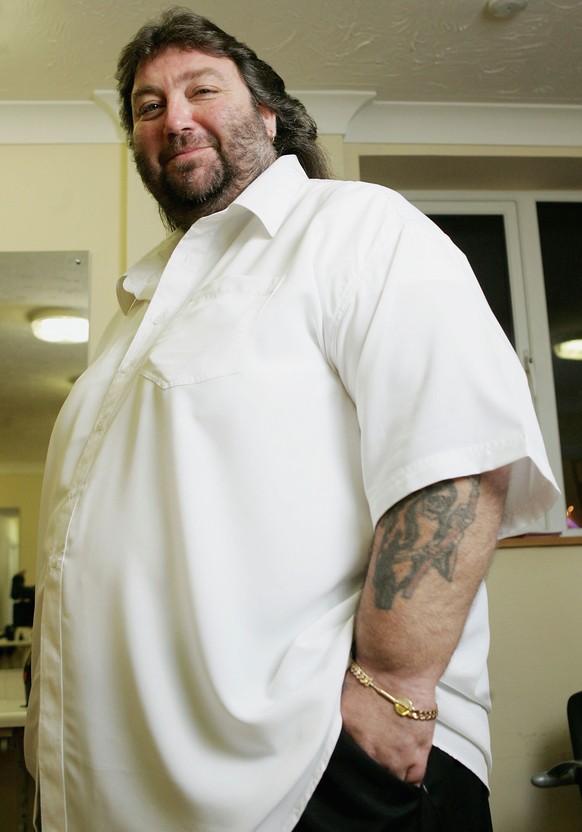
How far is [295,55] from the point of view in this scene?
2664mm

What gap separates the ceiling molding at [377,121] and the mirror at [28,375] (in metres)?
0.47

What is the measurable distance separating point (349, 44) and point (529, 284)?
1157 mm

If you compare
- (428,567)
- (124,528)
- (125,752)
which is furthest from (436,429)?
(125,752)

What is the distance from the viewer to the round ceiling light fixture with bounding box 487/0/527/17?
8.00 feet

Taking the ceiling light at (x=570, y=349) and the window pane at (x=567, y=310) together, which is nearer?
the window pane at (x=567, y=310)

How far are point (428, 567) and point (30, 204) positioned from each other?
2.49 meters

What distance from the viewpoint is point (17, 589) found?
254 centimetres

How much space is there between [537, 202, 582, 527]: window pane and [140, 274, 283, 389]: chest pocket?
2.38 meters

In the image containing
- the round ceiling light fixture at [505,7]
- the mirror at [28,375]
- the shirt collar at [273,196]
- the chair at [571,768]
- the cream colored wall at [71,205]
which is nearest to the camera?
the shirt collar at [273,196]

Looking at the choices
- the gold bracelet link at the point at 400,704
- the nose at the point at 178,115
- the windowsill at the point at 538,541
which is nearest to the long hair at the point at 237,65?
the nose at the point at 178,115

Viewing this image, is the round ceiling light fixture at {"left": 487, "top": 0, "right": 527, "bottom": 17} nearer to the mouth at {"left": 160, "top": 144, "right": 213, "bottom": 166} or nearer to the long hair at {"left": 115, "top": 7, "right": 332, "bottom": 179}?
the long hair at {"left": 115, "top": 7, "right": 332, "bottom": 179}

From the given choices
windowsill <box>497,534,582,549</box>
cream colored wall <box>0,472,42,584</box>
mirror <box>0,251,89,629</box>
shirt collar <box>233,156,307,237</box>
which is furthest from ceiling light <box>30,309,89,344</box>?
shirt collar <box>233,156,307,237</box>

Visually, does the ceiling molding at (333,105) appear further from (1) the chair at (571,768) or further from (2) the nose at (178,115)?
(1) the chair at (571,768)

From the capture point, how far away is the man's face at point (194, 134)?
1.23 metres
